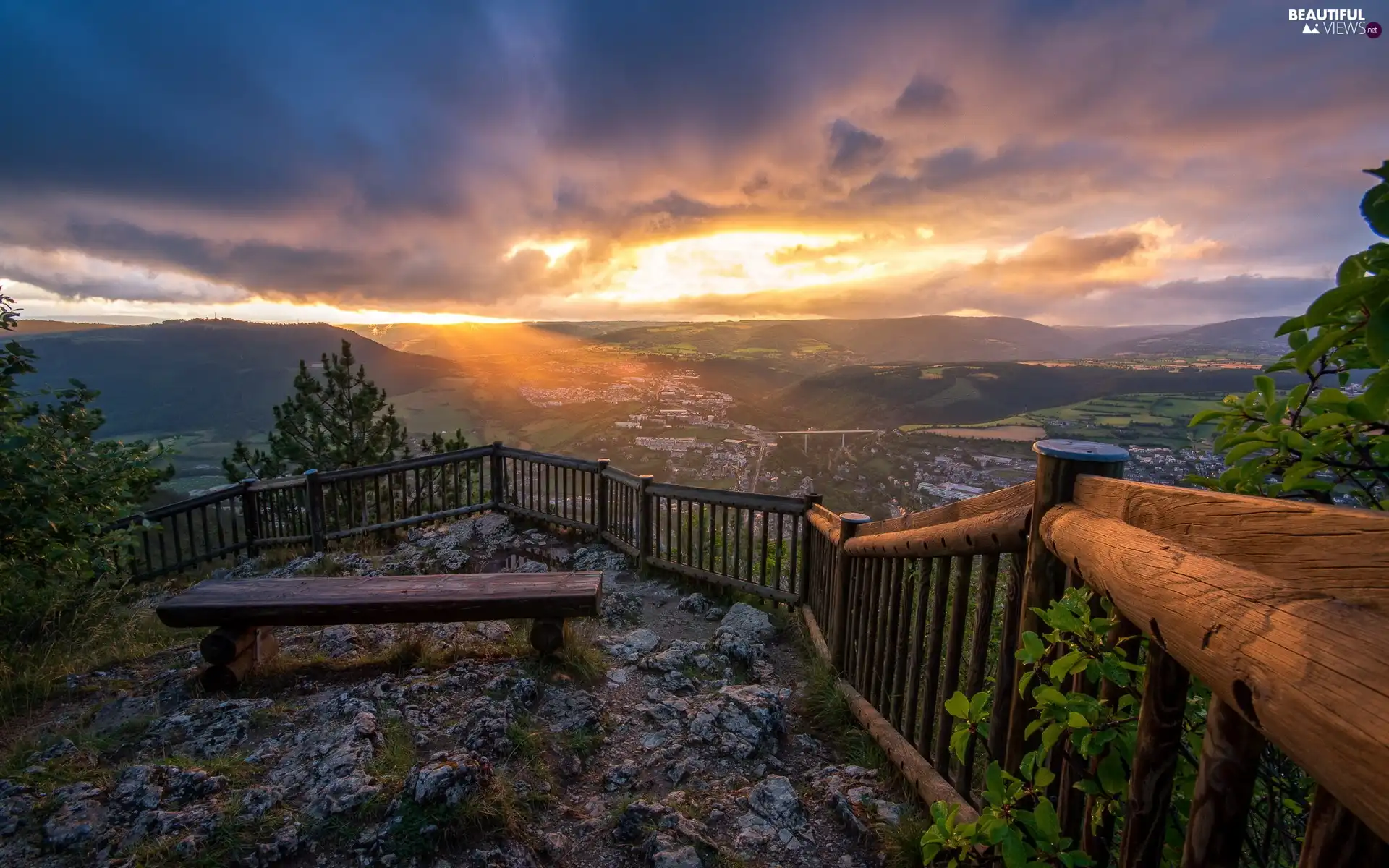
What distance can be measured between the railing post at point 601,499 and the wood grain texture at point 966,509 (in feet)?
18.0

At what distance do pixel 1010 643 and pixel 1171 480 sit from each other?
73 centimetres

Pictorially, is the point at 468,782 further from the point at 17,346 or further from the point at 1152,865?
the point at 17,346

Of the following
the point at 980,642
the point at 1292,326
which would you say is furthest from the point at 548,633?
the point at 1292,326

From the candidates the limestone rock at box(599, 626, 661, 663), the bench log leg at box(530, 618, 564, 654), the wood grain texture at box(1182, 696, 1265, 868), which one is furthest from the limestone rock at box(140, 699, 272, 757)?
the wood grain texture at box(1182, 696, 1265, 868)

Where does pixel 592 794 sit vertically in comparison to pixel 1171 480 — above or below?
below

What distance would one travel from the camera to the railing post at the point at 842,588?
13.5 ft

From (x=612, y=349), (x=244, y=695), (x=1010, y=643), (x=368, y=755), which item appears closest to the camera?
(x=1010, y=643)


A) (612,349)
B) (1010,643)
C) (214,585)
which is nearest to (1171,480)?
(1010,643)

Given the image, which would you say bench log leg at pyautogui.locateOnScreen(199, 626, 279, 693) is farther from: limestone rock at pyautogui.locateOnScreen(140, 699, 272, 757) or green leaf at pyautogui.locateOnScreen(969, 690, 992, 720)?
green leaf at pyautogui.locateOnScreen(969, 690, 992, 720)

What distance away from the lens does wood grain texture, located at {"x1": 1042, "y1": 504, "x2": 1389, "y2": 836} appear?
Answer: 25.3 inches

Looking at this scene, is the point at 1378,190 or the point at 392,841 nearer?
the point at 1378,190

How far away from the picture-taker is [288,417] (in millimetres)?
15234

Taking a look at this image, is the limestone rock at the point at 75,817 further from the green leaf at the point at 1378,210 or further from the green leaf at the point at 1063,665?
the green leaf at the point at 1378,210

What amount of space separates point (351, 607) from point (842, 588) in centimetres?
332
